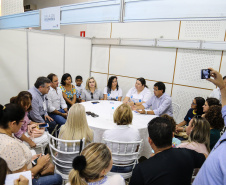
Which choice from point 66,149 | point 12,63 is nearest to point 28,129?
point 66,149

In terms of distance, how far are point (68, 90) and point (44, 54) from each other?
1261 mm

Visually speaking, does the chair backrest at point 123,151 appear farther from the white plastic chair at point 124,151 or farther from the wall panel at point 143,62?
the wall panel at point 143,62

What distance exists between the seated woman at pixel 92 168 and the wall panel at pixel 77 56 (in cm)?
446

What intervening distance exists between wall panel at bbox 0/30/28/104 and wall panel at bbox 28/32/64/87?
0.18 metres

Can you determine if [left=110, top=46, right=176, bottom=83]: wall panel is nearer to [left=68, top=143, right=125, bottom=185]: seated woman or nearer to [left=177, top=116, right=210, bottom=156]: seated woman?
[left=177, top=116, right=210, bottom=156]: seated woman

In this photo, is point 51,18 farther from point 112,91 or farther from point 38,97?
point 112,91

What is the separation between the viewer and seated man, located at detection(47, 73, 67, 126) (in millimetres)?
3559

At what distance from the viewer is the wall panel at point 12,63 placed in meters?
3.76

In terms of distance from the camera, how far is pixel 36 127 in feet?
8.96

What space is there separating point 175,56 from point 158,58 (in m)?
→ 0.46

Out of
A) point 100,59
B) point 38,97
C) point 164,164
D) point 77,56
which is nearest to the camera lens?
point 164,164

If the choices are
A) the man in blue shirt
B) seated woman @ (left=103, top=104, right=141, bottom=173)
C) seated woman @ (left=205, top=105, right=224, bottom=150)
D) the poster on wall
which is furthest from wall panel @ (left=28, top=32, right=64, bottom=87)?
the man in blue shirt

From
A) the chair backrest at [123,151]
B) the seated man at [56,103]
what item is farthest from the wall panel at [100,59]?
the chair backrest at [123,151]

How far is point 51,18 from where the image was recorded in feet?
7.09
